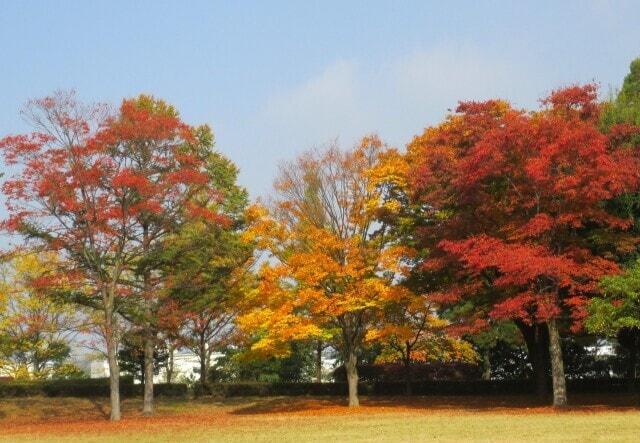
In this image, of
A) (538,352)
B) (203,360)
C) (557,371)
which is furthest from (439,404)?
(203,360)

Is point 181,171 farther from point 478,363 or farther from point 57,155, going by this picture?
point 478,363

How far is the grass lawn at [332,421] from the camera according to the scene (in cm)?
2059

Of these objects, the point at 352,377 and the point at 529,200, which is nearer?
the point at 529,200

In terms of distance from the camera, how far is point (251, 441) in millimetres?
20656

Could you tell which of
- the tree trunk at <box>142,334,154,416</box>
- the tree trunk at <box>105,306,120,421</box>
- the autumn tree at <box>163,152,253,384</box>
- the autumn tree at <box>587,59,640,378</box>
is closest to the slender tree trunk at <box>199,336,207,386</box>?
the autumn tree at <box>163,152,253,384</box>

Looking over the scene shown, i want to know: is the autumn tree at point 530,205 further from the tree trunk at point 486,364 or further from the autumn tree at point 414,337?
the tree trunk at point 486,364

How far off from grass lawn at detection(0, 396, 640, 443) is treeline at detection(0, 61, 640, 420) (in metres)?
2.64

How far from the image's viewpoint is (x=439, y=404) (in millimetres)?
37156

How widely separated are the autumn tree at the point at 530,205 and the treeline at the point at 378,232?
0.07m

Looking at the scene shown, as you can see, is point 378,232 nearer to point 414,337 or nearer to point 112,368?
point 414,337

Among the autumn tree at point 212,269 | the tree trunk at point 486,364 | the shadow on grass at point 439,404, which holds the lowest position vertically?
the shadow on grass at point 439,404

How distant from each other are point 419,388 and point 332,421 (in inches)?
733

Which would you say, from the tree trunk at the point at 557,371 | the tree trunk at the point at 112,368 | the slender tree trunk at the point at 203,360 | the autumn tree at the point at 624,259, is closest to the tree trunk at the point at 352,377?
the tree trunk at the point at 557,371

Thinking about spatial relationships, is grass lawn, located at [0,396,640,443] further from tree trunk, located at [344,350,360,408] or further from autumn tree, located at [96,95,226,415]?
autumn tree, located at [96,95,226,415]
